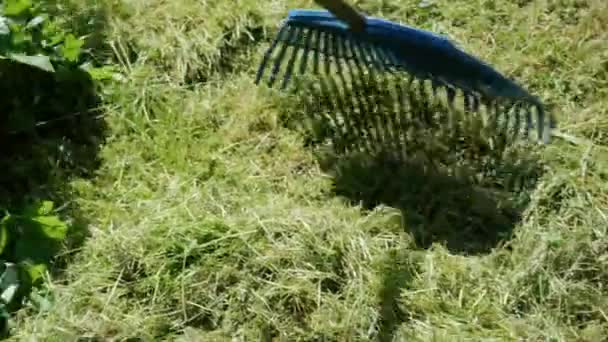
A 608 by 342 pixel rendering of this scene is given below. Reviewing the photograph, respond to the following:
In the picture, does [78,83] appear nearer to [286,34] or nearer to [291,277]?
[286,34]

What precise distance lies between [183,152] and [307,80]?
0.48 metres

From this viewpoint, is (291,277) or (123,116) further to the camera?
(123,116)

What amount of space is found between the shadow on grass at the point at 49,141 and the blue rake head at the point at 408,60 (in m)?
0.63

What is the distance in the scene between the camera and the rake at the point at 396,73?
2.73 m

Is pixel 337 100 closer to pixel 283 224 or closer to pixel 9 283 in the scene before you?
pixel 283 224

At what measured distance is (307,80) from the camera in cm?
311

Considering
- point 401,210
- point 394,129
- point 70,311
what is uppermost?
point 394,129

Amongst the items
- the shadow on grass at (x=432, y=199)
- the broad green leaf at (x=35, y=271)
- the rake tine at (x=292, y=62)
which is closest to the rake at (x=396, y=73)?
the rake tine at (x=292, y=62)

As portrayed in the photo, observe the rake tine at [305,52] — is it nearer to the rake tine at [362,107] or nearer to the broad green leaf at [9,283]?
the rake tine at [362,107]

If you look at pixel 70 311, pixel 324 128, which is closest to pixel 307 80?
pixel 324 128

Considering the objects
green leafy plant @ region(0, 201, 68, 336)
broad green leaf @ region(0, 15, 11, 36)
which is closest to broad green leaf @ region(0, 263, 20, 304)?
green leafy plant @ region(0, 201, 68, 336)

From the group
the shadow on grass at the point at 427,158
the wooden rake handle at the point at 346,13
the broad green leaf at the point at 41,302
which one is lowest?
the broad green leaf at the point at 41,302

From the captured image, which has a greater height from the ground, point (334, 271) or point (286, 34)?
point (286, 34)

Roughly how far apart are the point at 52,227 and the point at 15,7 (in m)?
0.79
